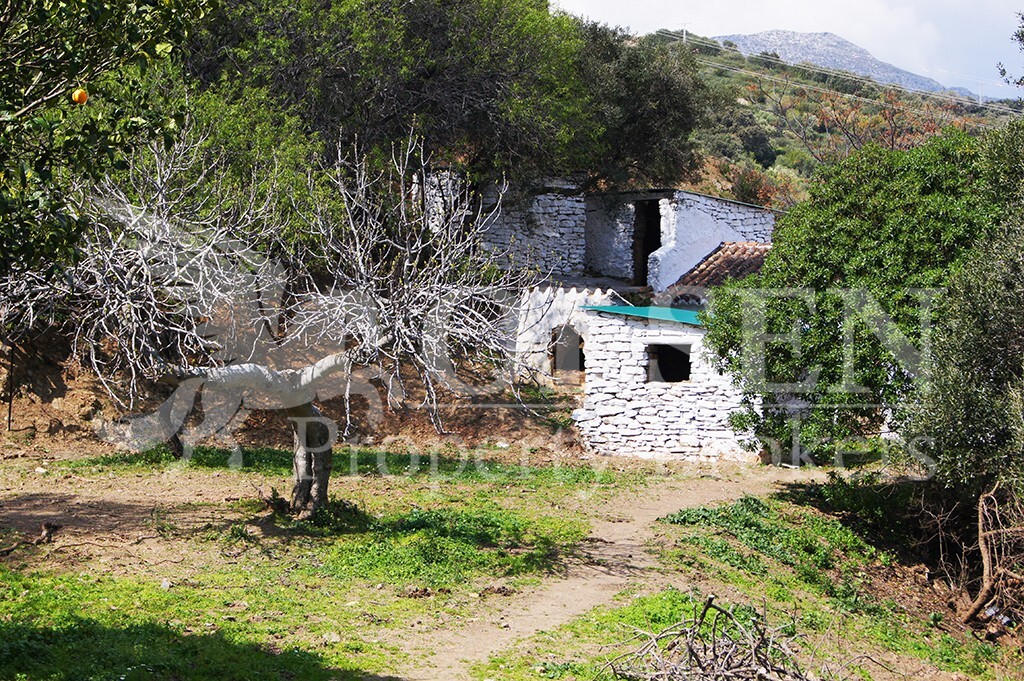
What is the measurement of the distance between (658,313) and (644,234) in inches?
456

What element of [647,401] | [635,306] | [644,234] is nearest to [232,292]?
[647,401]

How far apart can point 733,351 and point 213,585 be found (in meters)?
8.38

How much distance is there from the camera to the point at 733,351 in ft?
48.9

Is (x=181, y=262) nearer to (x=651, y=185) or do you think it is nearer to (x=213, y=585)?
(x=213, y=585)

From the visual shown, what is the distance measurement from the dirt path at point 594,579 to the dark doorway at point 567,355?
17.7 feet

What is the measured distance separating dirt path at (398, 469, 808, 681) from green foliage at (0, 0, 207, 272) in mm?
4739

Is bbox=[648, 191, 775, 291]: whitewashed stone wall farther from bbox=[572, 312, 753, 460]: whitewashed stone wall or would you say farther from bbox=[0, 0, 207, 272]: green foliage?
bbox=[0, 0, 207, 272]: green foliage

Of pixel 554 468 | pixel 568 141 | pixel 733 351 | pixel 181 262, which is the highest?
pixel 568 141

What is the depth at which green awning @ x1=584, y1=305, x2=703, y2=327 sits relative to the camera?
1817cm

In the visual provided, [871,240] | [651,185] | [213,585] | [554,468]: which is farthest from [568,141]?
[213,585]

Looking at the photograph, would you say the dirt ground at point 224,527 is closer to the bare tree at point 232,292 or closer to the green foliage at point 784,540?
the green foliage at point 784,540

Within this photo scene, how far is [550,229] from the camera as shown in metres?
28.1

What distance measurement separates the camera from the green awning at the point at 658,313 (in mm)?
18172

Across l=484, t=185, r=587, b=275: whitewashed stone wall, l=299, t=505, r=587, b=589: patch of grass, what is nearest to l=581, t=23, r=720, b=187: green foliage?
l=484, t=185, r=587, b=275: whitewashed stone wall
